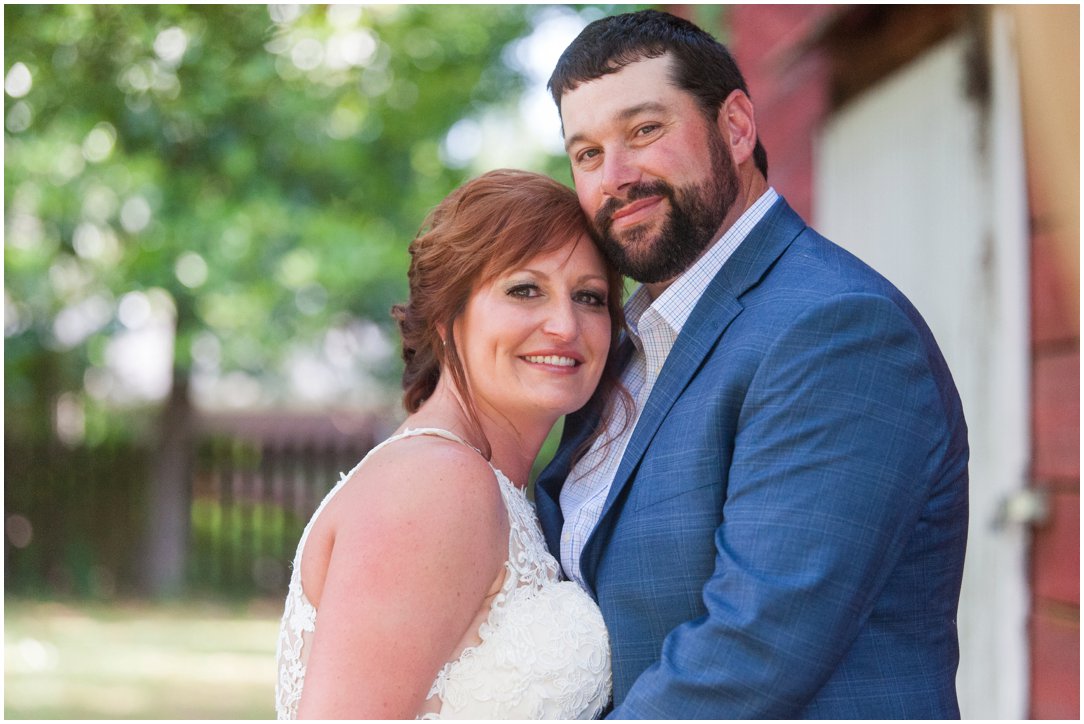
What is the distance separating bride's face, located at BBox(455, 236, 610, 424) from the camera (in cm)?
264

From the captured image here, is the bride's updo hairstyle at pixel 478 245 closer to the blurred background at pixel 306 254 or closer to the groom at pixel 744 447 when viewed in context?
the groom at pixel 744 447

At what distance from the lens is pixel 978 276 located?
3.86 meters

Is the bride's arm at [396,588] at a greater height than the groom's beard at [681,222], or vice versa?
the groom's beard at [681,222]

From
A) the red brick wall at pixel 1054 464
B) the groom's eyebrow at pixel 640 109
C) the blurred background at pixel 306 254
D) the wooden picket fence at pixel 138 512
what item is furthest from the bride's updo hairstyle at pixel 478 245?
the wooden picket fence at pixel 138 512

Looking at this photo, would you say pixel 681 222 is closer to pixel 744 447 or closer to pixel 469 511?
pixel 744 447

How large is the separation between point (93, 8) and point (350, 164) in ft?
20.6

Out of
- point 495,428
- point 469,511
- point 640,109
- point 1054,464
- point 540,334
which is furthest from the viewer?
point 1054,464

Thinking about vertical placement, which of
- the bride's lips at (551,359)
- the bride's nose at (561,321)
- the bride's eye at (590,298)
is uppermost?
the bride's eye at (590,298)

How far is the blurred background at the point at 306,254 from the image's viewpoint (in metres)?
3.60

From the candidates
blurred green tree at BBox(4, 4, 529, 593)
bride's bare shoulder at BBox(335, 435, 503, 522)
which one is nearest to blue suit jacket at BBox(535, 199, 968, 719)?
bride's bare shoulder at BBox(335, 435, 503, 522)

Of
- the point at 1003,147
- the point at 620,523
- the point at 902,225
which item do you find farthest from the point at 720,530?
the point at 902,225

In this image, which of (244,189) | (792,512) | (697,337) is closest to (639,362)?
(697,337)

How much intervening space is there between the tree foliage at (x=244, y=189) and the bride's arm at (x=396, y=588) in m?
3.96

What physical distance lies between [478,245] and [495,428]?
0.46 meters
